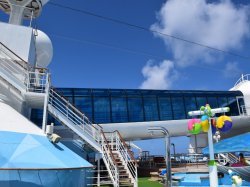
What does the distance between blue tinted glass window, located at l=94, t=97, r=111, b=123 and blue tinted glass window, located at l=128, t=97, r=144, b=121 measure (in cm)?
165

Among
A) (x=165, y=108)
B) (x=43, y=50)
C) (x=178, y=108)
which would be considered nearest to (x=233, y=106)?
(x=178, y=108)

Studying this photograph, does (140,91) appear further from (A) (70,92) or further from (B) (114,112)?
(A) (70,92)

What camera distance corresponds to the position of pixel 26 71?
35.8 ft

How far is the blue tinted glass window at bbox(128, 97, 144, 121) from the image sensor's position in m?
19.2

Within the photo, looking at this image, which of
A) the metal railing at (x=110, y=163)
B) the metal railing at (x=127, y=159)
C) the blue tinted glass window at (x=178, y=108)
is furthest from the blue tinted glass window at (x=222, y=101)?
the metal railing at (x=110, y=163)

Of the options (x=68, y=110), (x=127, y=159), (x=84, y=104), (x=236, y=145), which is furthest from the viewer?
(x=84, y=104)

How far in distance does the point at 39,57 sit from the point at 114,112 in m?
6.12

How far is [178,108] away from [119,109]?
4985mm

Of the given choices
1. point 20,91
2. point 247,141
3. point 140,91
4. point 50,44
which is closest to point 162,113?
point 140,91

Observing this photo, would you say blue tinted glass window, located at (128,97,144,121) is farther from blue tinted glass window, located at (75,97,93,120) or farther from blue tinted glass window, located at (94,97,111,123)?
blue tinted glass window, located at (75,97,93,120)

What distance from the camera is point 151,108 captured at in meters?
20.0

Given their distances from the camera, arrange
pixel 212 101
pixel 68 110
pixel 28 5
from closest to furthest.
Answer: pixel 68 110 < pixel 28 5 < pixel 212 101

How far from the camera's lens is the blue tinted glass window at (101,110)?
59.9 ft

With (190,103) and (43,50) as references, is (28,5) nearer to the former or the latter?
(43,50)
